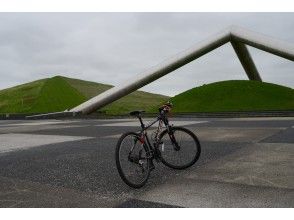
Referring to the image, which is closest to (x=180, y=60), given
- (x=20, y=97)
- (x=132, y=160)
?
(x=132, y=160)

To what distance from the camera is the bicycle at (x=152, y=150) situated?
4.82 meters

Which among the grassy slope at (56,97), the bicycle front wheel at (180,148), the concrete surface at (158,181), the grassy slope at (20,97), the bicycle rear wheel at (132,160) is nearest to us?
the concrete surface at (158,181)

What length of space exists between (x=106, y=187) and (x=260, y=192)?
2.02 meters

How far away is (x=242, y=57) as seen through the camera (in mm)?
33688

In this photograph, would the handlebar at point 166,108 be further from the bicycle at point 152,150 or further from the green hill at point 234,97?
the green hill at point 234,97

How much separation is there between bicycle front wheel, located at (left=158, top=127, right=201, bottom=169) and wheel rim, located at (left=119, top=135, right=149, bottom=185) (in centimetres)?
76

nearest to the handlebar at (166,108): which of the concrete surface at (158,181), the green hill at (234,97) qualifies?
the concrete surface at (158,181)

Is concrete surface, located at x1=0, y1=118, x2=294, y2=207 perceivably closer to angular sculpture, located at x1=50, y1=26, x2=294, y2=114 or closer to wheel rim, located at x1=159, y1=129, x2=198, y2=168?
wheel rim, located at x1=159, y1=129, x2=198, y2=168

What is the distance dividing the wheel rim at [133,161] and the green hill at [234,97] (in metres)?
26.1

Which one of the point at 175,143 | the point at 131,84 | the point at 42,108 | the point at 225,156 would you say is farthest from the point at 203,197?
the point at 42,108

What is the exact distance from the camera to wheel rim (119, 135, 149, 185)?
15.8 ft

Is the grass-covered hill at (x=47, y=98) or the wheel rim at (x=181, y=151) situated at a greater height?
the grass-covered hill at (x=47, y=98)

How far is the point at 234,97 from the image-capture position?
3516 centimetres

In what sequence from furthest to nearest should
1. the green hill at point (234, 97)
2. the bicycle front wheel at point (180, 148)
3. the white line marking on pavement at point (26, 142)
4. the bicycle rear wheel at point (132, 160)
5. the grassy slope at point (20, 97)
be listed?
the grassy slope at point (20, 97) → the green hill at point (234, 97) → the white line marking on pavement at point (26, 142) → the bicycle front wheel at point (180, 148) → the bicycle rear wheel at point (132, 160)
